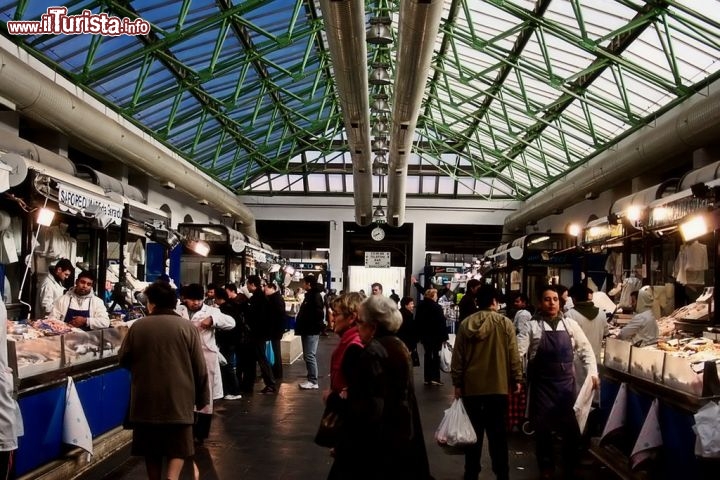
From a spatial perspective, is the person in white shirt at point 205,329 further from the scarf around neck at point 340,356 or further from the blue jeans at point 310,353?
the blue jeans at point 310,353

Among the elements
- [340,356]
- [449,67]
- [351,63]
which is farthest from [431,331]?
[449,67]

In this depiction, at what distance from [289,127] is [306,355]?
45.4 ft

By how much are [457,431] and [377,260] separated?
24.4m

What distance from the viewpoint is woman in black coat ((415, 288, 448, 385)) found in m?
11.5

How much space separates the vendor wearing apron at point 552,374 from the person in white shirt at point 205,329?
8.62 ft

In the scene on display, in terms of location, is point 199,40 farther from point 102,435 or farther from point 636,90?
point 102,435

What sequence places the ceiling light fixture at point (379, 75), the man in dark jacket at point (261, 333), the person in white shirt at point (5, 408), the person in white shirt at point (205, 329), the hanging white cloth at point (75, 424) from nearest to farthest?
the person in white shirt at point (5, 408) < the hanging white cloth at point (75, 424) < the person in white shirt at point (205, 329) < the man in dark jacket at point (261, 333) < the ceiling light fixture at point (379, 75)

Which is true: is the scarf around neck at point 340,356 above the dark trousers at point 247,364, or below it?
above

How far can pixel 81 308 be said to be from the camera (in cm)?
741

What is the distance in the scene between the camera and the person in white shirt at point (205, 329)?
6.53m

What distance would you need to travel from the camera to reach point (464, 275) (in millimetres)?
24078

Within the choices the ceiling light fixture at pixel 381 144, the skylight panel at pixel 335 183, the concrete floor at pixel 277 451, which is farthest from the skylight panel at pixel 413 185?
the concrete floor at pixel 277 451

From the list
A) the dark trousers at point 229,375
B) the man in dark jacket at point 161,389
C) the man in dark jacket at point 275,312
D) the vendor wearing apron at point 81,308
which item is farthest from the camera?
the man in dark jacket at point 275,312

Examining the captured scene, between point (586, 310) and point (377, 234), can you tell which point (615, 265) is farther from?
point (377, 234)
